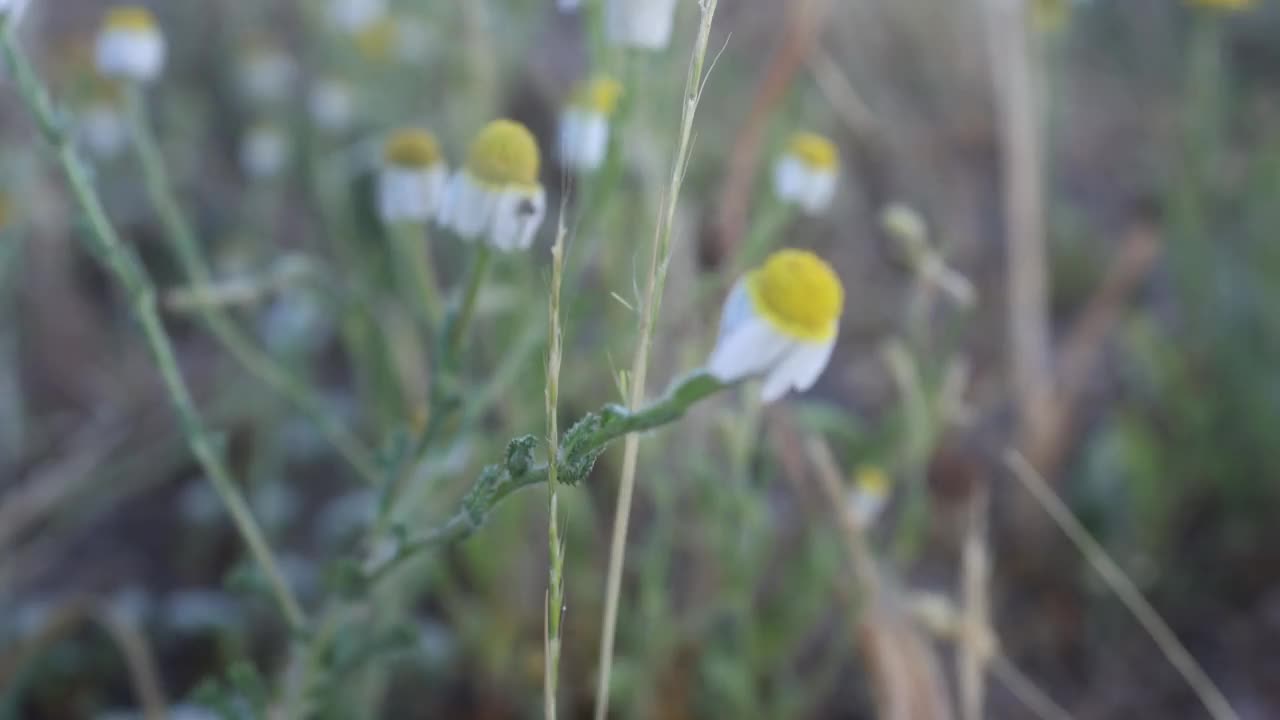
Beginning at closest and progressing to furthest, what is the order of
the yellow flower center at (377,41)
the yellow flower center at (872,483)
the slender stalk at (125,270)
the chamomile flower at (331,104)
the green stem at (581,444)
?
the green stem at (581,444) → the slender stalk at (125,270) → the yellow flower center at (872,483) → the chamomile flower at (331,104) → the yellow flower center at (377,41)

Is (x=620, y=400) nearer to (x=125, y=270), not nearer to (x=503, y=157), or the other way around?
(x=503, y=157)

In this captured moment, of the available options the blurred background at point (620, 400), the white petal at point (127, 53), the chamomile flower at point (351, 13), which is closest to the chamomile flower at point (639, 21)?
the blurred background at point (620, 400)

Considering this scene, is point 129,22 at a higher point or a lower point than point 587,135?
higher

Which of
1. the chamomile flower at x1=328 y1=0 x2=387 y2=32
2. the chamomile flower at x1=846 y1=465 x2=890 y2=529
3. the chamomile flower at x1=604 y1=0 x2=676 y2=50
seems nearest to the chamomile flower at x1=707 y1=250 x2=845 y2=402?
the chamomile flower at x1=604 y1=0 x2=676 y2=50

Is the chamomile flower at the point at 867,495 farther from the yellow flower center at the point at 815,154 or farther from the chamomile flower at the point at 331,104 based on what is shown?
the chamomile flower at the point at 331,104

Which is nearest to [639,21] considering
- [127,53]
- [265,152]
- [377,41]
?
[127,53]

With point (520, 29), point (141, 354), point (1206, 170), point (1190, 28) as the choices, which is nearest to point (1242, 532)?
point (1206, 170)

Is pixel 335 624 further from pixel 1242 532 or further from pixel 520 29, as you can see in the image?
pixel 520 29
